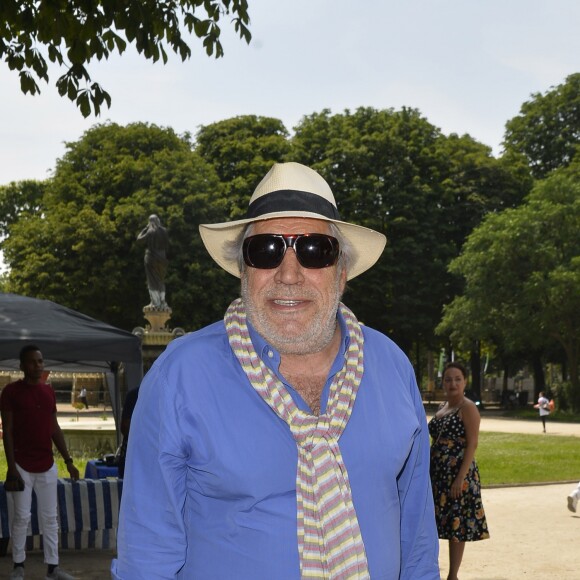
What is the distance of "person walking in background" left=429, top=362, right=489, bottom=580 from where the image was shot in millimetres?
7527

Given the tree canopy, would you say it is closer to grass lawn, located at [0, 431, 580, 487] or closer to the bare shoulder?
grass lawn, located at [0, 431, 580, 487]

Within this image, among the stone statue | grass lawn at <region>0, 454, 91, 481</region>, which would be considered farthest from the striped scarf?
the stone statue

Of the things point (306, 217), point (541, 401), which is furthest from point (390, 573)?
point (541, 401)

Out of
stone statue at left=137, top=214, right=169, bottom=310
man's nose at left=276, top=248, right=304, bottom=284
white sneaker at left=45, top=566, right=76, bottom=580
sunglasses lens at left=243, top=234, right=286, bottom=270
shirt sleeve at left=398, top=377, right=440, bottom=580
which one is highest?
stone statue at left=137, top=214, right=169, bottom=310

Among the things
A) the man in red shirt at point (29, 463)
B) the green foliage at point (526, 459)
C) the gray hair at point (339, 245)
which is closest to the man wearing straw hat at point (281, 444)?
the gray hair at point (339, 245)

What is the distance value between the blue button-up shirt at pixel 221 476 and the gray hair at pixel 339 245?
463mm

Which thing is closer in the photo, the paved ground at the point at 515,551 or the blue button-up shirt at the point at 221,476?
the blue button-up shirt at the point at 221,476

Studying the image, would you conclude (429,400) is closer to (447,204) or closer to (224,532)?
(447,204)

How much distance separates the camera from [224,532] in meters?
2.34

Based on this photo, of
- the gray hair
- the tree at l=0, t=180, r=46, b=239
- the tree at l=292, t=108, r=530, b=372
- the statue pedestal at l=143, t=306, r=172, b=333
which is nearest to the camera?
the gray hair

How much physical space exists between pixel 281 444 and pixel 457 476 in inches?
216

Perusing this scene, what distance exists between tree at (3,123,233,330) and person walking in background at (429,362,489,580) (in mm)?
31766

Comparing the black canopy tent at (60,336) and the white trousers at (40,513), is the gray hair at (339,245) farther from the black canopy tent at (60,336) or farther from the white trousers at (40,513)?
the black canopy tent at (60,336)

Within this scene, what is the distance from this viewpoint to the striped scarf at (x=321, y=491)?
7.63 ft
